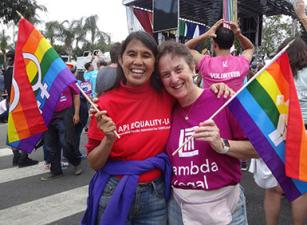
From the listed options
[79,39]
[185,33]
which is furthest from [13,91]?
[79,39]

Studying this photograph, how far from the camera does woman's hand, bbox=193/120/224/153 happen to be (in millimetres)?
1965

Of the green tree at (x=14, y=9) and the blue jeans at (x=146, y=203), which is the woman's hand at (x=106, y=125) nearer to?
the blue jeans at (x=146, y=203)

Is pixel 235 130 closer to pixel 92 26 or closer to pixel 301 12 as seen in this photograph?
pixel 301 12

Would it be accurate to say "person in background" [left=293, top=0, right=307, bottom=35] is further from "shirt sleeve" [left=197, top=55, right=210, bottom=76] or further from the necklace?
the necklace

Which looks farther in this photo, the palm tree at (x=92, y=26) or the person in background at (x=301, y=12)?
the palm tree at (x=92, y=26)

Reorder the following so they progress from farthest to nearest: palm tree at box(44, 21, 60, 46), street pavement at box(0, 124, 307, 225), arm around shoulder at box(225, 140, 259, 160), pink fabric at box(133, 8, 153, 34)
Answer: palm tree at box(44, 21, 60, 46), pink fabric at box(133, 8, 153, 34), street pavement at box(0, 124, 307, 225), arm around shoulder at box(225, 140, 259, 160)

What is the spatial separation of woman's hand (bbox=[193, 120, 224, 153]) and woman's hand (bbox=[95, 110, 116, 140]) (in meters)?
0.41

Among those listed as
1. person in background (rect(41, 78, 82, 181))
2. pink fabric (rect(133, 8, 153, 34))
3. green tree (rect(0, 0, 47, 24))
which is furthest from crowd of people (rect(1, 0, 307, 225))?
green tree (rect(0, 0, 47, 24))

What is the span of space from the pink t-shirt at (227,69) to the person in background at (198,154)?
1868mm

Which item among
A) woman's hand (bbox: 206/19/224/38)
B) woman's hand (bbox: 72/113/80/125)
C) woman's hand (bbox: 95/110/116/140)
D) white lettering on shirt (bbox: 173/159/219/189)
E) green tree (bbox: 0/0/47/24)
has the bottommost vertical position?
woman's hand (bbox: 72/113/80/125)

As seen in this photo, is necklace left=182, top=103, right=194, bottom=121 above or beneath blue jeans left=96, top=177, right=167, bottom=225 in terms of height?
above

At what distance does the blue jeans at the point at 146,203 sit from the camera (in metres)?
2.19

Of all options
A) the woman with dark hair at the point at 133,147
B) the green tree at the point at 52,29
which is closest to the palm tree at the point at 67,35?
the green tree at the point at 52,29

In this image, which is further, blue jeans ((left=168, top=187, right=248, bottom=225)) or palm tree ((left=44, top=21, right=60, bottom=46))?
palm tree ((left=44, top=21, right=60, bottom=46))
